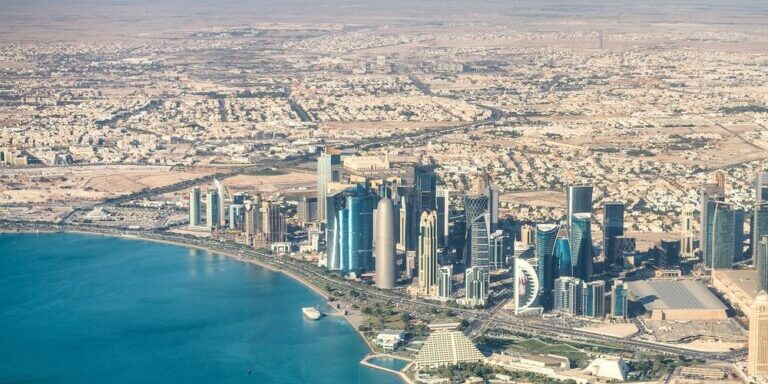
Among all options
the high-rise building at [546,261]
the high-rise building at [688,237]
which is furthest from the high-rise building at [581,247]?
the high-rise building at [688,237]

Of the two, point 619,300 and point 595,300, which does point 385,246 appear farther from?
point 619,300

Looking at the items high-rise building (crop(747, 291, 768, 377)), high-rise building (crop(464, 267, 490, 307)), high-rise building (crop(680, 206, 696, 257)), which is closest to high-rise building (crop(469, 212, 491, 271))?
high-rise building (crop(464, 267, 490, 307))

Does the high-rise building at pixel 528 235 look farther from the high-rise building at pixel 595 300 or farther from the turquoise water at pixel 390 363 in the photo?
the turquoise water at pixel 390 363

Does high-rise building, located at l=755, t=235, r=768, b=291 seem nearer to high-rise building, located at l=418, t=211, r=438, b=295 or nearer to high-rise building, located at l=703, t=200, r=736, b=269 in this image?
high-rise building, located at l=703, t=200, r=736, b=269

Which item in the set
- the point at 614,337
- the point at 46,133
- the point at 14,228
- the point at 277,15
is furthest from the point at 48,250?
the point at 277,15

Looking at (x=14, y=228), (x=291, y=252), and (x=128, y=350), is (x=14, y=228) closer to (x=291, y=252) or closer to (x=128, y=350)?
(x=291, y=252)
